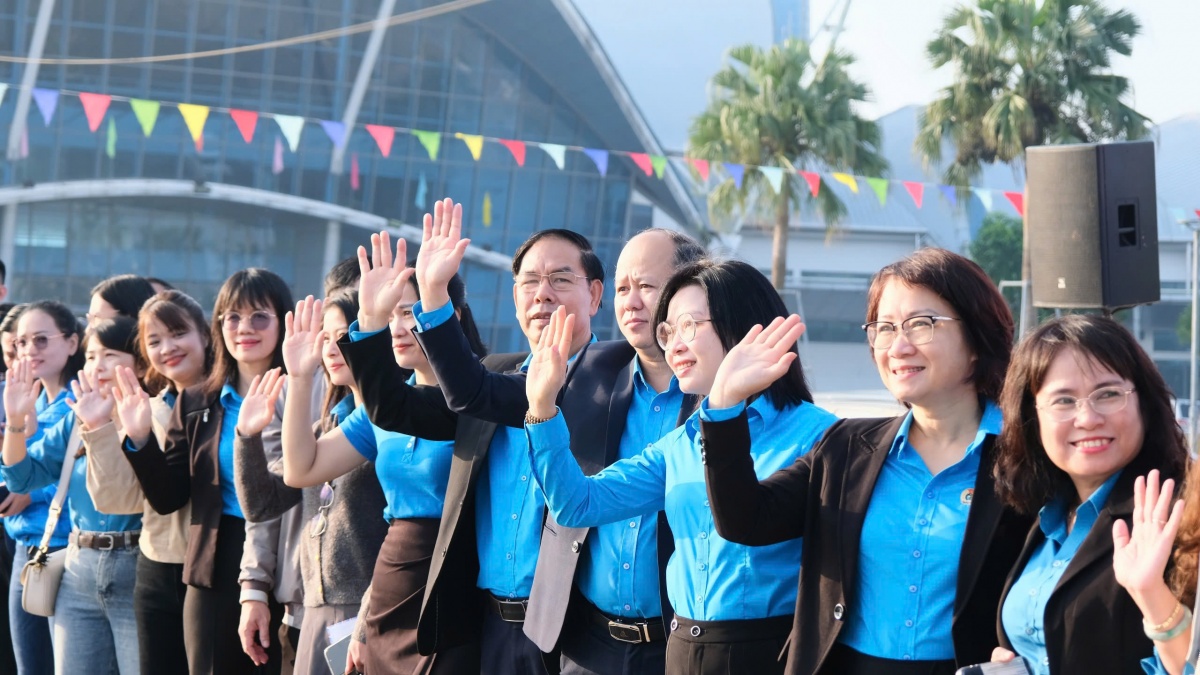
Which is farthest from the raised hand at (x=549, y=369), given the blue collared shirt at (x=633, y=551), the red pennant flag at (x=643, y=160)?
the red pennant flag at (x=643, y=160)

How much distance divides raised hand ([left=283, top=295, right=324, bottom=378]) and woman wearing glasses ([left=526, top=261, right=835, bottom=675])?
98 centimetres

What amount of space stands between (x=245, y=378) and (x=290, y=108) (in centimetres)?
2514

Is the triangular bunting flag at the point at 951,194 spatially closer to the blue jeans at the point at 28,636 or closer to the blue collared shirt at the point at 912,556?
the blue jeans at the point at 28,636

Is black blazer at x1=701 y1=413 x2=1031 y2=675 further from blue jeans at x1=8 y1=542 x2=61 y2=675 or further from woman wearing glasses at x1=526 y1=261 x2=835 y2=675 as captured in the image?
blue jeans at x1=8 y1=542 x2=61 y2=675

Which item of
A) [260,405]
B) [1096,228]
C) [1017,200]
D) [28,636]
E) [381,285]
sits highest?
[1017,200]

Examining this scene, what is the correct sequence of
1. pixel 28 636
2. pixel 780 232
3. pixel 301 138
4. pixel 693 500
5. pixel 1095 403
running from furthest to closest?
pixel 301 138
pixel 780 232
pixel 28 636
pixel 693 500
pixel 1095 403

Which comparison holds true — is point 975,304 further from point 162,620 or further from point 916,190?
point 916,190

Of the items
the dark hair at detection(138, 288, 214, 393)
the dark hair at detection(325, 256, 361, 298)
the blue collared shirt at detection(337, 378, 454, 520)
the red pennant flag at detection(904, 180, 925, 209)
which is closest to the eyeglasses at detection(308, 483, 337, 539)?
the blue collared shirt at detection(337, 378, 454, 520)

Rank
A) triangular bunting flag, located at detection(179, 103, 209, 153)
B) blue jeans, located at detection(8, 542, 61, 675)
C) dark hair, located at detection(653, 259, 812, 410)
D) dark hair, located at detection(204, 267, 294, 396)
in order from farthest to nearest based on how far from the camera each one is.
Result: triangular bunting flag, located at detection(179, 103, 209, 153), blue jeans, located at detection(8, 542, 61, 675), dark hair, located at detection(204, 267, 294, 396), dark hair, located at detection(653, 259, 812, 410)

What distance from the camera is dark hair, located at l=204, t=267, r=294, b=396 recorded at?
3.98 meters

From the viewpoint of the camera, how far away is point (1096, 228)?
4.57 metres

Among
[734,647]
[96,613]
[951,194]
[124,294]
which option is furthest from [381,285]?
[951,194]

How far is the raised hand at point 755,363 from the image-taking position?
7.32 feet

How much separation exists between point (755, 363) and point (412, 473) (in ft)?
4.43
